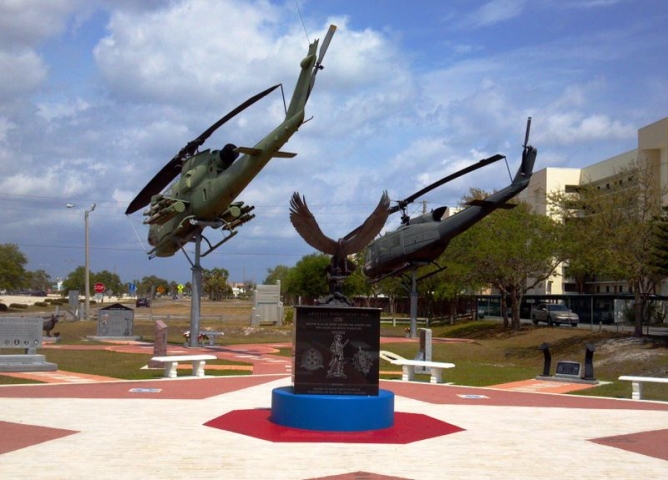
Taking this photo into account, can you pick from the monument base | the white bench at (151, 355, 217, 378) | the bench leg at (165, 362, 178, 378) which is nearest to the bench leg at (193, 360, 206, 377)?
the white bench at (151, 355, 217, 378)

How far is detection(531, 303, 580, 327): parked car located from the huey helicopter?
59.1 ft

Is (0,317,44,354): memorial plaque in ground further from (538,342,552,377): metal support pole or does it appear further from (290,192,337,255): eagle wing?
(538,342,552,377): metal support pole

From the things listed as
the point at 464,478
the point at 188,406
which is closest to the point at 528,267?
the point at 188,406

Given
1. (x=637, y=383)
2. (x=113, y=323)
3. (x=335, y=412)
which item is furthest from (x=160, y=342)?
(x=113, y=323)

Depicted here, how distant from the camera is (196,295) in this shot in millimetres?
30984

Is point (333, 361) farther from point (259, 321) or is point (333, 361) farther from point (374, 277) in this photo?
point (259, 321)

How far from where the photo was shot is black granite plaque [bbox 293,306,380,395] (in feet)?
42.9

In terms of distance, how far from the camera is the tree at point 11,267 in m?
93.1

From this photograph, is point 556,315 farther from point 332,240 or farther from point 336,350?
point 336,350

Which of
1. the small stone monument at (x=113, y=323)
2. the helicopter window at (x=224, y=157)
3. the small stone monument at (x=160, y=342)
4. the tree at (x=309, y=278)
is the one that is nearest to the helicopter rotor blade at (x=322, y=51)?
the helicopter window at (x=224, y=157)

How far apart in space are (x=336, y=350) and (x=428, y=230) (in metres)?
19.3

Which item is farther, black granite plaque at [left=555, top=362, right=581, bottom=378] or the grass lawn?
the grass lawn

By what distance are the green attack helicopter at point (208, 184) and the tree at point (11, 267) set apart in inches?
2570

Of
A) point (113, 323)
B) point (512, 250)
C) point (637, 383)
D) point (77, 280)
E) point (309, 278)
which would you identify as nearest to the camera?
point (637, 383)
